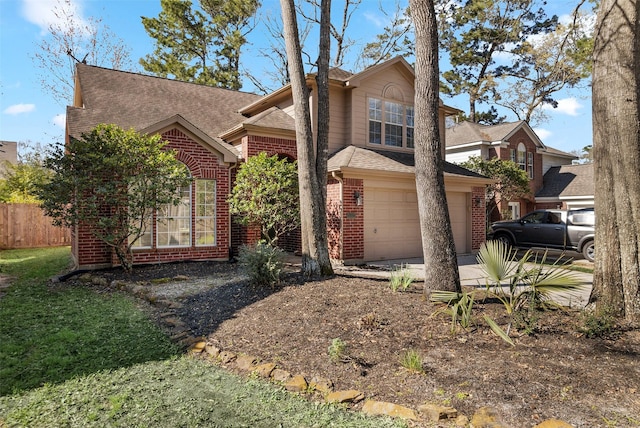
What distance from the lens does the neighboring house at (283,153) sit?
10.5 m

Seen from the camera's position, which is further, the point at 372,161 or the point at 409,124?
the point at 409,124

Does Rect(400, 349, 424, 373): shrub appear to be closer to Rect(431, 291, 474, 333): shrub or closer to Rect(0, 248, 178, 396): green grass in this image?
Rect(431, 291, 474, 333): shrub

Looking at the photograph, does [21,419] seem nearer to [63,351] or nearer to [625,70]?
[63,351]

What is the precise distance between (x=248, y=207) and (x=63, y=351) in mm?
6068

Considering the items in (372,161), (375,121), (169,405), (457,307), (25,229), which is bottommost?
(169,405)

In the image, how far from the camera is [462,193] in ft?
45.5

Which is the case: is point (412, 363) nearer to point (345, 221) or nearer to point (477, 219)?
point (345, 221)

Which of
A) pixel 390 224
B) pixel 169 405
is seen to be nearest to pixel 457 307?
pixel 169 405

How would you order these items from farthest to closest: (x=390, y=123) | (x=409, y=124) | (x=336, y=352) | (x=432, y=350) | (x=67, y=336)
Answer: (x=409, y=124), (x=390, y=123), (x=67, y=336), (x=432, y=350), (x=336, y=352)

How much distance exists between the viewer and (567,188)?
860 inches

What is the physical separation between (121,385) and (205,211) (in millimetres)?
7632

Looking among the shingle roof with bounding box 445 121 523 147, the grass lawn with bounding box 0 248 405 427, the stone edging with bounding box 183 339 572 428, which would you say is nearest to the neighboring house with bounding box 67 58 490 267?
the grass lawn with bounding box 0 248 405 427

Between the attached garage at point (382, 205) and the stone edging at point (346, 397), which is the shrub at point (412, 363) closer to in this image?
the stone edging at point (346, 397)

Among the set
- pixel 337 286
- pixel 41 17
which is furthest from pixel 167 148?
pixel 41 17
